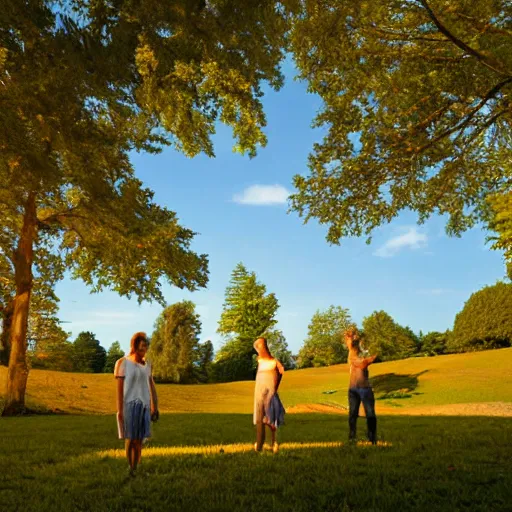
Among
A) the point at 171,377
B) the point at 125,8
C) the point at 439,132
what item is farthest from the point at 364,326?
the point at 125,8

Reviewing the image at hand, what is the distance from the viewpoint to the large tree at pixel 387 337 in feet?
277

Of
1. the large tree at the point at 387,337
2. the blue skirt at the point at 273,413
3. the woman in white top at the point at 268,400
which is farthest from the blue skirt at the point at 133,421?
the large tree at the point at 387,337

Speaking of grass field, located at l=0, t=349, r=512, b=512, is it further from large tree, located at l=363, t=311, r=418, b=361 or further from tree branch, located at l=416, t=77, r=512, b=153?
large tree, located at l=363, t=311, r=418, b=361

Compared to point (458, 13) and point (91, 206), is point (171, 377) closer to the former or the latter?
point (91, 206)

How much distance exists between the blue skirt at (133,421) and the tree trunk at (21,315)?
61.4 feet

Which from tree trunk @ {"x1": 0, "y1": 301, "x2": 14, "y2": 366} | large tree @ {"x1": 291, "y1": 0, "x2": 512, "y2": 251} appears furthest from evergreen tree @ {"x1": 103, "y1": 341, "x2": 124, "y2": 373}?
large tree @ {"x1": 291, "y1": 0, "x2": 512, "y2": 251}

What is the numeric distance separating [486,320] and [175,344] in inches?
1559

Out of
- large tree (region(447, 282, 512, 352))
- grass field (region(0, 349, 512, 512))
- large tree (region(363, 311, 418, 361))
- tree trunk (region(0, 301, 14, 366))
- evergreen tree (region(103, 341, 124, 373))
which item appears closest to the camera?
grass field (region(0, 349, 512, 512))

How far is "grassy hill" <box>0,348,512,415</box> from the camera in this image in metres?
28.8

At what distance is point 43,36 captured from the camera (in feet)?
34.4

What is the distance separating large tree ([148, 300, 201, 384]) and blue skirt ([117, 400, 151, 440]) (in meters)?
50.8

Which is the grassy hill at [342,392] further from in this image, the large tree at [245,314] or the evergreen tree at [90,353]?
the evergreen tree at [90,353]

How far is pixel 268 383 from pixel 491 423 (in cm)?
1043

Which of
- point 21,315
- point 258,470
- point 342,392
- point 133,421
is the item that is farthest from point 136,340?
point 342,392
